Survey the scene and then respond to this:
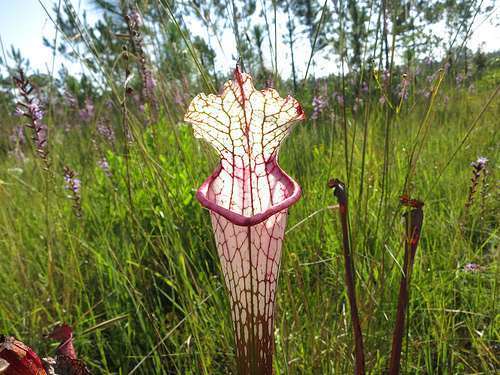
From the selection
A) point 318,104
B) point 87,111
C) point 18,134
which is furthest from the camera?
point 87,111

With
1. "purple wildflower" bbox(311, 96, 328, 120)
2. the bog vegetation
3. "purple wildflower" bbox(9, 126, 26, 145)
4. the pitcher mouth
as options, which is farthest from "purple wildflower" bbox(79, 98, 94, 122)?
the pitcher mouth

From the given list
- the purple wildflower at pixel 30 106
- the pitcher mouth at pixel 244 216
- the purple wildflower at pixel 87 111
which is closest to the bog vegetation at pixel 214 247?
the purple wildflower at pixel 30 106

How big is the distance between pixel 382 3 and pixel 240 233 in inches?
26.7

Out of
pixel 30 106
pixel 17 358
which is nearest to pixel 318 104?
pixel 30 106

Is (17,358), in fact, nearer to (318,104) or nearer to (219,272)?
(219,272)

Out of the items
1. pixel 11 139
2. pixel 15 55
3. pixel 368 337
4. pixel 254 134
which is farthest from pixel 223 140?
pixel 11 139

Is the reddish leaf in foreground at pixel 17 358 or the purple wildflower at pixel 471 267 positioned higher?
the reddish leaf in foreground at pixel 17 358

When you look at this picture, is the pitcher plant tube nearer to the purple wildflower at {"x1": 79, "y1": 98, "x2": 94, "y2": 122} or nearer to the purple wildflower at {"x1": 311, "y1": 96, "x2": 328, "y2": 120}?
the purple wildflower at {"x1": 311, "y1": 96, "x2": 328, "y2": 120}

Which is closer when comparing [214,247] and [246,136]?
[246,136]

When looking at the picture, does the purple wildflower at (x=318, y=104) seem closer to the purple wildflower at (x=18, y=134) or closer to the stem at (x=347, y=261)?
the purple wildflower at (x=18, y=134)

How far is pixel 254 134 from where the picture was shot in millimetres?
809

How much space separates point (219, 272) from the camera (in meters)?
1.60

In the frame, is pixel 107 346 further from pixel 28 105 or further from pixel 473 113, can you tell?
pixel 473 113

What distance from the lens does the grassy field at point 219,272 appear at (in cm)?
127
